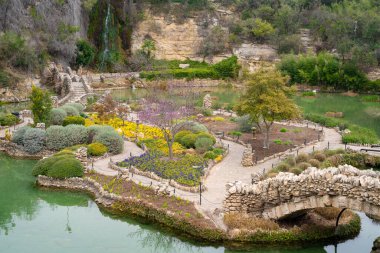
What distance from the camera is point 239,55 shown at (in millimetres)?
82062

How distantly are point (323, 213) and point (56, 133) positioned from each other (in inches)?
744

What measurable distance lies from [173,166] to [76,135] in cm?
843

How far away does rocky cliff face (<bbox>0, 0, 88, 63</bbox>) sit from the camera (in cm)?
6212

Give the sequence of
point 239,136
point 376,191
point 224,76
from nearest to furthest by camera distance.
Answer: point 376,191, point 239,136, point 224,76

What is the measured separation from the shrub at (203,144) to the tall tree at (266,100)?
9.25ft

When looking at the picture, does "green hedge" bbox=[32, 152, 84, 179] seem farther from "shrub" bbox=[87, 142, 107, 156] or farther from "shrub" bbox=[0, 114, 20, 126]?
"shrub" bbox=[0, 114, 20, 126]

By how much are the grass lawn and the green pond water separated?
26.9 meters

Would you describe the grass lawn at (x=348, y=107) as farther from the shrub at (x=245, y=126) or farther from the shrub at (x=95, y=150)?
the shrub at (x=95, y=150)

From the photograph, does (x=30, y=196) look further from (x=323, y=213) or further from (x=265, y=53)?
(x=265, y=53)

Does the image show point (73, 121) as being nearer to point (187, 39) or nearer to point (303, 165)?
point (303, 165)

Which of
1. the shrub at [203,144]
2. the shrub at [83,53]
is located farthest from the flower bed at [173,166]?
the shrub at [83,53]

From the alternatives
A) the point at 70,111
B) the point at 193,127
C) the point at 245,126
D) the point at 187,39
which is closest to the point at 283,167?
the point at 193,127

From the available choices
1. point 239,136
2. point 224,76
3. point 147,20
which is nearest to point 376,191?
point 239,136

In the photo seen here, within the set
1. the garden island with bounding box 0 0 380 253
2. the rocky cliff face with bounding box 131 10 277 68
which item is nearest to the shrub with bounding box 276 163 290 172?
the garden island with bounding box 0 0 380 253
